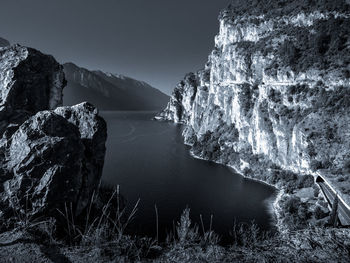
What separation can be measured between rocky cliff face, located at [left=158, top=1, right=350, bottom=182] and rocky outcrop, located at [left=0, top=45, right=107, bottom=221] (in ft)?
141

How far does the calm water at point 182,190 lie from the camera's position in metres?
37.8

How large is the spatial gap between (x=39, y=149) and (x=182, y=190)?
107 feet

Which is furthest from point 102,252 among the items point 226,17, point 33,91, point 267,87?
point 226,17

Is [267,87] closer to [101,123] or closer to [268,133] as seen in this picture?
[268,133]

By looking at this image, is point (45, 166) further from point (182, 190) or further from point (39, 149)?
point (182, 190)

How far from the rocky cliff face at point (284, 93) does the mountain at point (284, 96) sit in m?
0.18

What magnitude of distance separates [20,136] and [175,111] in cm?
17688

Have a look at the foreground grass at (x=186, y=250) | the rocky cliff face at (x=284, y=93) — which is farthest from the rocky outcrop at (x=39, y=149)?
the rocky cliff face at (x=284, y=93)

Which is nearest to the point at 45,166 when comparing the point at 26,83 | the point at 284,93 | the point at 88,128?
the point at 88,128

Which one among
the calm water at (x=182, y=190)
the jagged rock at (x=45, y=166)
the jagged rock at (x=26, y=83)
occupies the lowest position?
the calm water at (x=182, y=190)

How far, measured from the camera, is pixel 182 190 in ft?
162

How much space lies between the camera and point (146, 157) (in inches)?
2896

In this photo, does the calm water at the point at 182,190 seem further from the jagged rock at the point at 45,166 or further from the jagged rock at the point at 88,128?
the jagged rock at the point at 45,166

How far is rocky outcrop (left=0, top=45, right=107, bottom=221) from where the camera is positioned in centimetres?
2006
